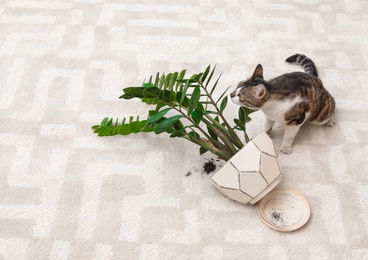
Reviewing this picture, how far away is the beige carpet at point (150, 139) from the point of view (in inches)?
56.2

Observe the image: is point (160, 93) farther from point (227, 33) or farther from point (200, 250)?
point (227, 33)

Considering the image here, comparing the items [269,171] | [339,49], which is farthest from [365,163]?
[339,49]

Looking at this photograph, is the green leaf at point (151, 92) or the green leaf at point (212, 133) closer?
the green leaf at point (151, 92)

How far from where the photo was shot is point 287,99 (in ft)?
4.86

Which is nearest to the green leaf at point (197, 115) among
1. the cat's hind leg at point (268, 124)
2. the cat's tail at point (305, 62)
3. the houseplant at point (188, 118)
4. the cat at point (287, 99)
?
the houseplant at point (188, 118)

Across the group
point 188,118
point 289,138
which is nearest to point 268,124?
point 289,138

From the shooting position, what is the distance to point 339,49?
2.00m

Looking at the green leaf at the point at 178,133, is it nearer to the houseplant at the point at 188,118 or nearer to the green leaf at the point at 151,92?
→ the houseplant at the point at 188,118

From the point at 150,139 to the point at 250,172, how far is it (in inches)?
16.6

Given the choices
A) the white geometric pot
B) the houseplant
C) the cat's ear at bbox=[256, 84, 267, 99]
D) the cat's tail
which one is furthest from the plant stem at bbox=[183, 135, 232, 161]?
the cat's tail

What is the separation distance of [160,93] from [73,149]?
39 centimetres

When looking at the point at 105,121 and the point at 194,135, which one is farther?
the point at 105,121

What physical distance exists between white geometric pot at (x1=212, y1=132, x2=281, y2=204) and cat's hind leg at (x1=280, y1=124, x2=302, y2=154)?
162mm

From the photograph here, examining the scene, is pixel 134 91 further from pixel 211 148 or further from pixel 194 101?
pixel 211 148
